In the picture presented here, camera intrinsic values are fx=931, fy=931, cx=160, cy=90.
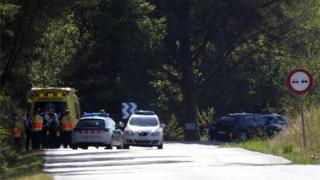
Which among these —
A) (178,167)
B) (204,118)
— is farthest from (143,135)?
(204,118)

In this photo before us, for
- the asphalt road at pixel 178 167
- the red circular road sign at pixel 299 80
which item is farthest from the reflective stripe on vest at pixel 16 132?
the red circular road sign at pixel 299 80

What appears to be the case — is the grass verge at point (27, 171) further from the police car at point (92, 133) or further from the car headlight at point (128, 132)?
the car headlight at point (128, 132)

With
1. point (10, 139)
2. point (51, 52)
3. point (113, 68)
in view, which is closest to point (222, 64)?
point (113, 68)

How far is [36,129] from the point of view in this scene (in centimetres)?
3634

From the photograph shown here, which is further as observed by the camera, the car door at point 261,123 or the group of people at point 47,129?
the car door at point 261,123

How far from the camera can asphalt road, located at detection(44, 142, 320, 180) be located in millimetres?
20781

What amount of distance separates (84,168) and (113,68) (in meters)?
35.4

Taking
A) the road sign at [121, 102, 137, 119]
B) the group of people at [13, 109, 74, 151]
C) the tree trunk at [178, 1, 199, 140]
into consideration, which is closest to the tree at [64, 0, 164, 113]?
the tree trunk at [178, 1, 199, 140]

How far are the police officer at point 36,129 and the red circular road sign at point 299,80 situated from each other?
1145 cm

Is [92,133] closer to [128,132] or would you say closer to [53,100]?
[53,100]

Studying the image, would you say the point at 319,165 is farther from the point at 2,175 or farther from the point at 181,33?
the point at 181,33

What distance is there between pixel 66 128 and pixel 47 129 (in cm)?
133

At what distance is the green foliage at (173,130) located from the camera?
213ft

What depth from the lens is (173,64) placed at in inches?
2576
